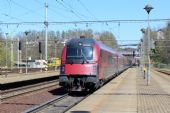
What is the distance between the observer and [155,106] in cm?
1828

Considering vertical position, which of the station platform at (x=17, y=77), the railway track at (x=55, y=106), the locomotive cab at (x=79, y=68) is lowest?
the railway track at (x=55, y=106)

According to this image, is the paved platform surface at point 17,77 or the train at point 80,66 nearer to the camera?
the train at point 80,66

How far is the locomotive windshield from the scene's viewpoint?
25609 mm

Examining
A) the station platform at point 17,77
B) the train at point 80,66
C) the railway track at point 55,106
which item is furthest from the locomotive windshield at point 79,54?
the station platform at point 17,77

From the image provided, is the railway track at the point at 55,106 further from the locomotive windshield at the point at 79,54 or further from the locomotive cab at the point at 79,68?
the locomotive windshield at the point at 79,54

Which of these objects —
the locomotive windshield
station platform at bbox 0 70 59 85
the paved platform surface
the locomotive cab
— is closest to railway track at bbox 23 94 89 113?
the locomotive cab

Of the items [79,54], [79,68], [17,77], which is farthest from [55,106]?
[17,77]

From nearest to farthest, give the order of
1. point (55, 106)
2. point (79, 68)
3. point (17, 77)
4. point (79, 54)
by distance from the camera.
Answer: point (55, 106), point (79, 68), point (79, 54), point (17, 77)

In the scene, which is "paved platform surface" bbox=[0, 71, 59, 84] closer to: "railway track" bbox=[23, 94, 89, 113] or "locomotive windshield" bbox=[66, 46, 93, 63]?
"locomotive windshield" bbox=[66, 46, 93, 63]

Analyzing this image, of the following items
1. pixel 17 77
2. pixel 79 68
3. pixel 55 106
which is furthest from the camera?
pixel 17 77

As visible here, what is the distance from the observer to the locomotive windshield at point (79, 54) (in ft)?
84.0

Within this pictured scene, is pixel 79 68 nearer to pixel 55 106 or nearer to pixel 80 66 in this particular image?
pixel 80 66

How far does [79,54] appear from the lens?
25922mm

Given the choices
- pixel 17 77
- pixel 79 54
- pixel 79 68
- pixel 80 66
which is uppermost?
pixel 79 54
